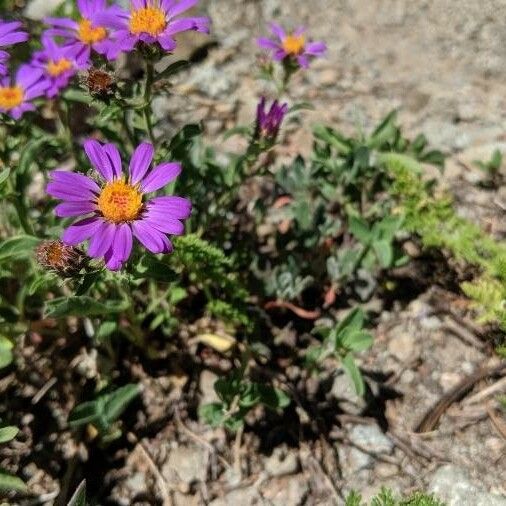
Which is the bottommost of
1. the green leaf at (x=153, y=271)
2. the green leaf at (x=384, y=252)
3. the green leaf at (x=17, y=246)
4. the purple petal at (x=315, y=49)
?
the green leaf at (x=384, y=252)

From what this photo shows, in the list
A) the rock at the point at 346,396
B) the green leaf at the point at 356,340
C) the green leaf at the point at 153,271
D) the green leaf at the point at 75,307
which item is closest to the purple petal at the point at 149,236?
the green leaf at the point at 153,271

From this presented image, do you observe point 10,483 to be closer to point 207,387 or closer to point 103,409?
point 103,409

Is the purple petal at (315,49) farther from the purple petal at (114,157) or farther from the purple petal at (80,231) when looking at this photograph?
the purple petal at (80,231)

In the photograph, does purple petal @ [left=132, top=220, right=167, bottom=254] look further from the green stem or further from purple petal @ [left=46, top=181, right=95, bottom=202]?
the green stem

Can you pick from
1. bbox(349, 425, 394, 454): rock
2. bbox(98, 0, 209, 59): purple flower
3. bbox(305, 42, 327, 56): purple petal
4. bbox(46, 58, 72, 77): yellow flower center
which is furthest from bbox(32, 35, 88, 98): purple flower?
bbox(349, 425, 394, 454): rock

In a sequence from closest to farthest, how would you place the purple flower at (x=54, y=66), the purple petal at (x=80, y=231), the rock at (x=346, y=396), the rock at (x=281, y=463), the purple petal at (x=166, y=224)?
the purple petal at (x=80, y=231)
the purple petal at (x=166, y=224)
the rock at (x=281, y=463)
the rock at (x=346, y=396)
the purple flower at (x=54, y=66)
